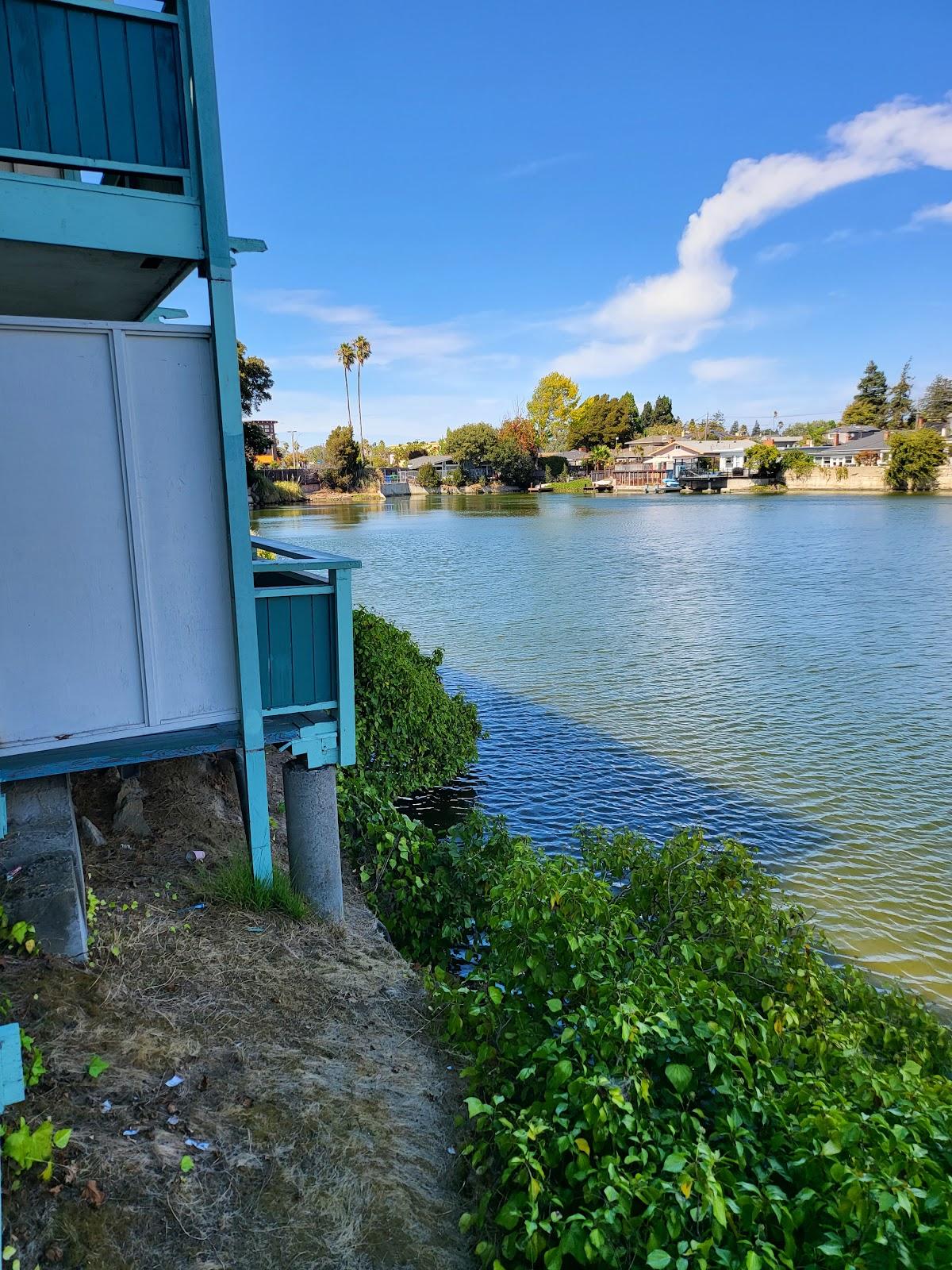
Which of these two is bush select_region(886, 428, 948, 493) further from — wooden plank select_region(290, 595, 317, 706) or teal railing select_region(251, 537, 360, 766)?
wooden plank select_region(290, 595, 317, 706)

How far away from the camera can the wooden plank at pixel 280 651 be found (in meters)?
5.39

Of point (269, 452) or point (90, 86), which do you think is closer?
point (90, 86)

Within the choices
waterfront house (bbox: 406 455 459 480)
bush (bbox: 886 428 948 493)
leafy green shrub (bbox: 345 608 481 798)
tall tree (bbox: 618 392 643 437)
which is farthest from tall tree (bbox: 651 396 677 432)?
leafy green shrub (bbox: 345 608 481 798)

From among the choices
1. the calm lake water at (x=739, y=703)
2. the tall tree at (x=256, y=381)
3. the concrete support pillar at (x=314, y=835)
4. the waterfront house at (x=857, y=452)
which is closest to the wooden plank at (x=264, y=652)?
the concrete support pillar at (x=314, y=835)

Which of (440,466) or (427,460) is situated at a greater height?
(427,460)

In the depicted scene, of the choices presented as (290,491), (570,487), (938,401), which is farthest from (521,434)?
(938,401)

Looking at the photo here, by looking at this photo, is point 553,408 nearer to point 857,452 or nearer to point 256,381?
point 857,452

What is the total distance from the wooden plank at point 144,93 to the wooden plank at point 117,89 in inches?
1.0

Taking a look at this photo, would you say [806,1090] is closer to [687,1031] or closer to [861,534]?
[687,1031]

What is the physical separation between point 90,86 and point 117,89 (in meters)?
0.14

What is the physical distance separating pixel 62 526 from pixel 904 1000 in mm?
6047

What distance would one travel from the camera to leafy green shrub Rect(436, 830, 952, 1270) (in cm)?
277

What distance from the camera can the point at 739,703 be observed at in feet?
48.9

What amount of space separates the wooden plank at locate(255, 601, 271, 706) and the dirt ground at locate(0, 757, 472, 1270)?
4.59ft
